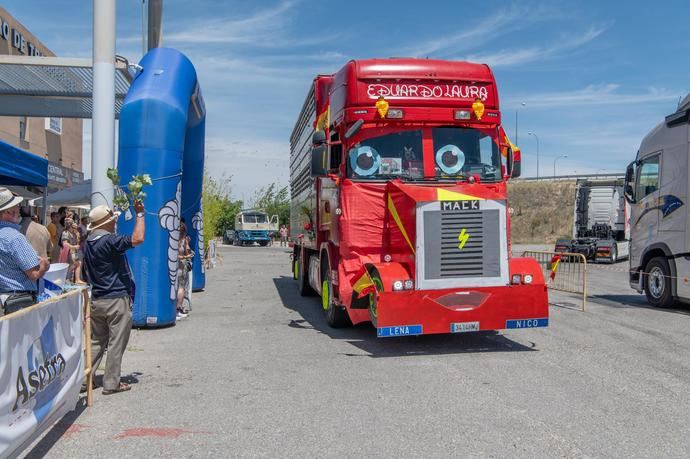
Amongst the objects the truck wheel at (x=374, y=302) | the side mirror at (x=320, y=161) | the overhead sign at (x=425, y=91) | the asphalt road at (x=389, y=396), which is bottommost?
the asphalt road at (x=389, y=396)

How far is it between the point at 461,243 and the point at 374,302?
1.29 metres

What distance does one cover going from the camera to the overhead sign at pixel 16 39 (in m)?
25.8

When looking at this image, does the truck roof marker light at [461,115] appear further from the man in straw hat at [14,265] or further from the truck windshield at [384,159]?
the man in straw hat at [14,265]

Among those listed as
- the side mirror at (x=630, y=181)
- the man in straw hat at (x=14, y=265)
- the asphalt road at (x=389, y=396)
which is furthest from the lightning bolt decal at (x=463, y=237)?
the side mirror at (x=630, y=181)

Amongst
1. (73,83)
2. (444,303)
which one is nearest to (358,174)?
(444,303)

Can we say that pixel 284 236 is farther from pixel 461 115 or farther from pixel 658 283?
pixel 461 115

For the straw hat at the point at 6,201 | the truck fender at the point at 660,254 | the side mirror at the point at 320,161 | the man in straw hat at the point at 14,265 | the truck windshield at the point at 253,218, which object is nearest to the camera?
the man in straw hat at the point at 14,265

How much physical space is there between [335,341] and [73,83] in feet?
37.1

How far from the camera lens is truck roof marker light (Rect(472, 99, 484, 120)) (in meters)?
8.75

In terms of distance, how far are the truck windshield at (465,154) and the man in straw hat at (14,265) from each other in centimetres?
525

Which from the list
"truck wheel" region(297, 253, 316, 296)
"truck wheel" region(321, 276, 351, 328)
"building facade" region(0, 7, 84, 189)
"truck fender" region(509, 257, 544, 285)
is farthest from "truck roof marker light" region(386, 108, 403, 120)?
"building facade" region(0, 7, 84, 189)

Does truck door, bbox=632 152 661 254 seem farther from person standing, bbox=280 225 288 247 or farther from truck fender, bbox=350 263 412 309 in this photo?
person standing, bbox=280 225 288 247

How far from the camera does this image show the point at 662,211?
1241 centimetres

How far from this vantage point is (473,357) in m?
7.69
